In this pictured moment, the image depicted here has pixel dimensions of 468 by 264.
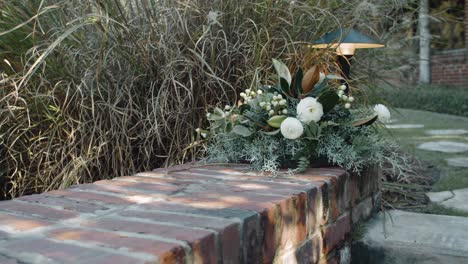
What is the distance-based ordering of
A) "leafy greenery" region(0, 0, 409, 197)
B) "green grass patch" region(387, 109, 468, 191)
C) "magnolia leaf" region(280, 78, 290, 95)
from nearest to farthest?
"magnolia leaf" region(280, 78, 290, 95), "leafy greenery" region(0, 0, 409, 197), "green grass patch" region(387, 109, 468, 191)

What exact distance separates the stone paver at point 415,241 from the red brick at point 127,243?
1.20m

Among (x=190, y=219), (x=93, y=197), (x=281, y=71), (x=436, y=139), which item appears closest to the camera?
(x=190, y=219)

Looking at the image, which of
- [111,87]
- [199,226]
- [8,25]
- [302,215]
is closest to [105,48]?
[111,87]

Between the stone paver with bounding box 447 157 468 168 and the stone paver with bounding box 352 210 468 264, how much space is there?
4.62ft

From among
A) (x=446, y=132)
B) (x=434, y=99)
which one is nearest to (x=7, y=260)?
(x=446, y=132)

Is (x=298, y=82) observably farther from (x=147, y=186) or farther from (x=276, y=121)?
(x=147, y=186)

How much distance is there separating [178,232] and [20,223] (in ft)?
1.42

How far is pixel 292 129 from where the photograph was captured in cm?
202

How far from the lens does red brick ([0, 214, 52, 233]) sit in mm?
1256

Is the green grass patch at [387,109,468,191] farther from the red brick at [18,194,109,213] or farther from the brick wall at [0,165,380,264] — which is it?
the red brick at [18,194,109,213]

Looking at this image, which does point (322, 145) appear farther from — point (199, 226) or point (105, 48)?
point (105, 48)

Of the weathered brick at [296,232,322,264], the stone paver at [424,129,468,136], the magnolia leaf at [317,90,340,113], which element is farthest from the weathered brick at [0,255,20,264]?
the stone paver at [424,129,468,136]

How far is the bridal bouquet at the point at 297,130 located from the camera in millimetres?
2086

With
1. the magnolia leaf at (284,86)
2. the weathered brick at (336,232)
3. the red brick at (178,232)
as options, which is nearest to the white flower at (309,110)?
the magnolia leaf at (284,86)
